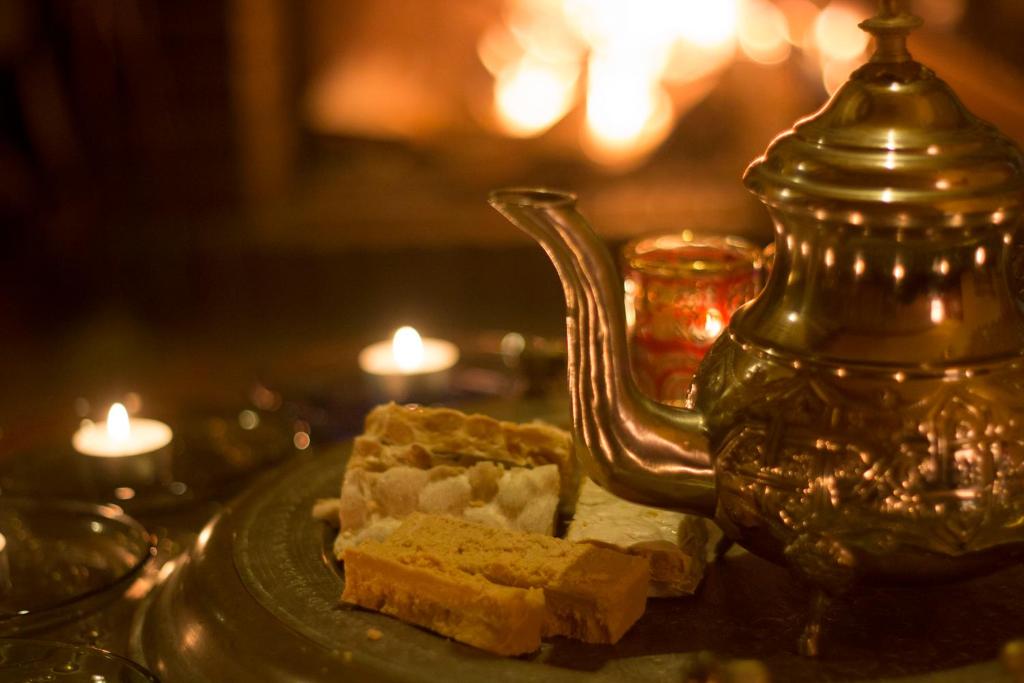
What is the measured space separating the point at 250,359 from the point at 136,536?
1.56m

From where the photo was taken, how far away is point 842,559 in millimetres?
679

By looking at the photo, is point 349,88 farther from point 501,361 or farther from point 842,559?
point 842,559

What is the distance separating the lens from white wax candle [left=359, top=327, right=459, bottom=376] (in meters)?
1.30

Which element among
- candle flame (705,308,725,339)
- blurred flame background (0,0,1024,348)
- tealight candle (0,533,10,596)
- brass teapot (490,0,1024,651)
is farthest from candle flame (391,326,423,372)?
blurred flame background (0,0,1024,348)

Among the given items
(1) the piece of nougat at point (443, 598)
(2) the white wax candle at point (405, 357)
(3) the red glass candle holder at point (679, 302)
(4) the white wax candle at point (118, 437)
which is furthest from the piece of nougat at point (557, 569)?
(2) the white wax candle at point (405, 357)

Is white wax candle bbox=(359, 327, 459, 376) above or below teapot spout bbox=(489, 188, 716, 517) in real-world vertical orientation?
below

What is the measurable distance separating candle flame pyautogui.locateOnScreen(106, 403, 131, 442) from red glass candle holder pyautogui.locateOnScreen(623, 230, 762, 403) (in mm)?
430

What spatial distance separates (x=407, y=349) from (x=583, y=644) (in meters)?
0.68

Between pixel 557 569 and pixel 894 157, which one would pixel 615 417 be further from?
pixel 894 157

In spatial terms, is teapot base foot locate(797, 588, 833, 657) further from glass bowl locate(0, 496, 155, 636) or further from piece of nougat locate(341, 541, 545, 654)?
glass bowl locate(0, 496, 155, 636)

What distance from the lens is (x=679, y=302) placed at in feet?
3.31

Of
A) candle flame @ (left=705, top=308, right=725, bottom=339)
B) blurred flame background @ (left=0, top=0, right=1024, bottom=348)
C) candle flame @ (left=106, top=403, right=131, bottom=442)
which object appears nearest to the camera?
candle flame @ (left=705, top=308, right=725, bottom=339)

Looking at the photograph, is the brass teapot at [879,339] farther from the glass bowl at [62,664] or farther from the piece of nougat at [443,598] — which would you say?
the glass bowl at [62,664]

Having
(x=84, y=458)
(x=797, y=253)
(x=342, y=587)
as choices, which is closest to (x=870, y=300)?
(x=797, y=253)
